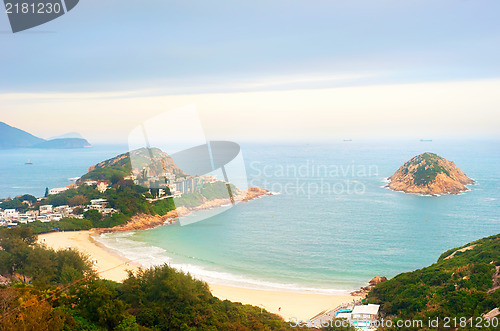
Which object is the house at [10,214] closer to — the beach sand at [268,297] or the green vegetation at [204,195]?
the beach sand at [268,297]

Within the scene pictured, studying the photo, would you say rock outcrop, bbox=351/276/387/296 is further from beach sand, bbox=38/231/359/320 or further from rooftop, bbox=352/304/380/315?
rooftop, bbox=352/304/380/315

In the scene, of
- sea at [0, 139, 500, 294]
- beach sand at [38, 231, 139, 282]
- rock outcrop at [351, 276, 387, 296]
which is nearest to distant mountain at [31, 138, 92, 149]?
sea at [0, 139, 500, 294]

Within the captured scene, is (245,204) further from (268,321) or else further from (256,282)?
(268,321)

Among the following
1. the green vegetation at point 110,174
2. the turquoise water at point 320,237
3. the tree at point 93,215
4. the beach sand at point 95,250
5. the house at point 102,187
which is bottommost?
the turquoise water at point 320,237

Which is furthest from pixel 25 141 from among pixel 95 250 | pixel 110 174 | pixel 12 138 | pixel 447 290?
pixel 447 290

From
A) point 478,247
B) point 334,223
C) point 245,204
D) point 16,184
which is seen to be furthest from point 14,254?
point 16,184

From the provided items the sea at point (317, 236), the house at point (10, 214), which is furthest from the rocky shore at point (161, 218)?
the house at point (10, 214)
